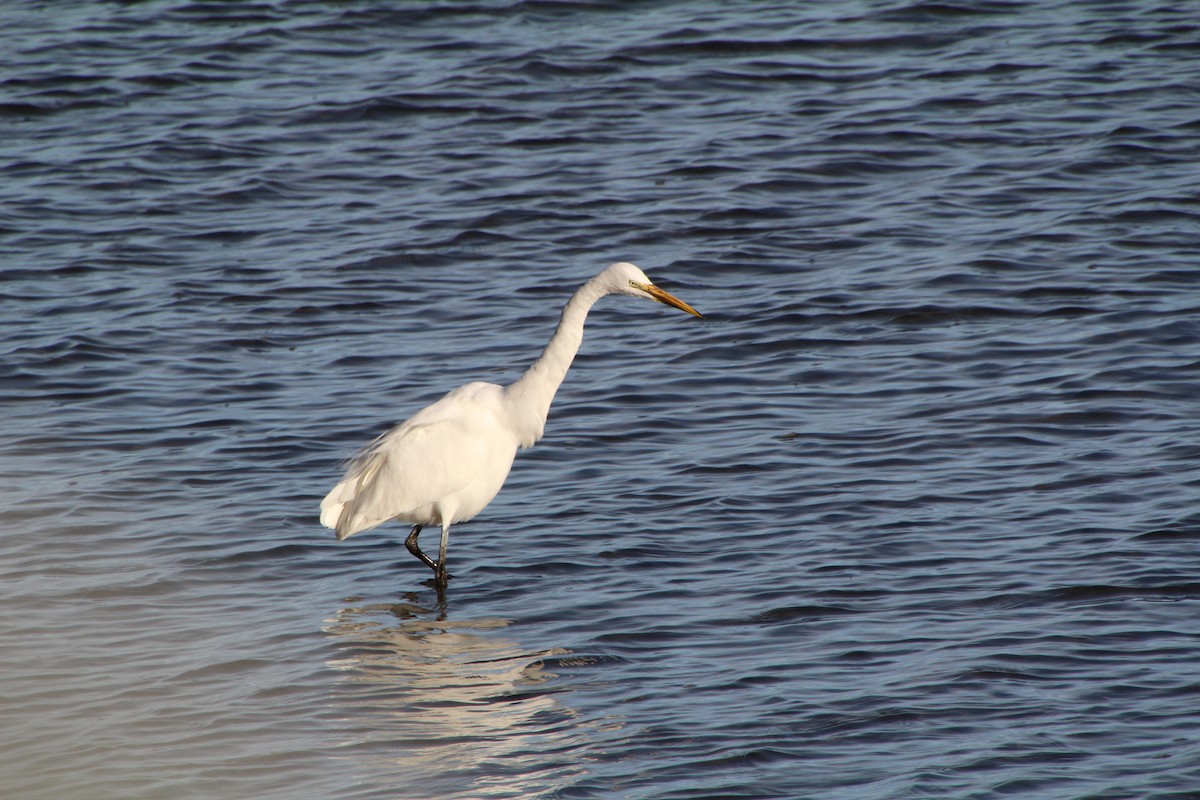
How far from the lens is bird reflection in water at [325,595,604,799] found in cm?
542

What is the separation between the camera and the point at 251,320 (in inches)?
424

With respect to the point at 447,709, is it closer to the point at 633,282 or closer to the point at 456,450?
the point at 456,450

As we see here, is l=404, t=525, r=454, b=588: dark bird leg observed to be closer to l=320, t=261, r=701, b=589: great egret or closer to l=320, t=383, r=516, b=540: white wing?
l=320, t=261, r=701, b=589: great egret

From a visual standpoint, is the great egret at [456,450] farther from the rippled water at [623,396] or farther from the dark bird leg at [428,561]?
the rippled water at [623,396]

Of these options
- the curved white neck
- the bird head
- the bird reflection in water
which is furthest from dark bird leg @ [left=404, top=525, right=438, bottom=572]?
the bird head

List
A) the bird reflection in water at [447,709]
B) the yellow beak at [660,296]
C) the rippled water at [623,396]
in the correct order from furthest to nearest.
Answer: the yellow beak at [660,296] → the rippled water at [623,396] → the bird reflection in water at [447,709]

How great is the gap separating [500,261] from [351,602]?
5248 mm

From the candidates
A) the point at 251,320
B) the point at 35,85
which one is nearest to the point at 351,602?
the point at 251,320

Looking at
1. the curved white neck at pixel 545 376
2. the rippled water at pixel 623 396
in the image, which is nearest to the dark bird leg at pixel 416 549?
the rippled water at pixel 623 396

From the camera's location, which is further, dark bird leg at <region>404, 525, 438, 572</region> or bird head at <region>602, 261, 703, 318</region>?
dark bird leg at <region>404, 525, 438, 572</region>

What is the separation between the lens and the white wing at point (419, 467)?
747 cm

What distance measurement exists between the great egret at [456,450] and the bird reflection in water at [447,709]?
563mm

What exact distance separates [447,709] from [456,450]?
1.77m

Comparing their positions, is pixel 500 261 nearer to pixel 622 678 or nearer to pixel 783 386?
pixel 783 386
